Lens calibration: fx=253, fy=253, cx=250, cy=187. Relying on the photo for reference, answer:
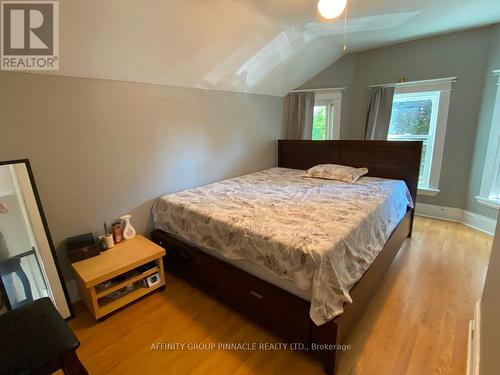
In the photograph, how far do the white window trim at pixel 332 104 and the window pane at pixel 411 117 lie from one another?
0.76 meters

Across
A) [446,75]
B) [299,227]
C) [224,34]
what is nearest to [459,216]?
[446,75]

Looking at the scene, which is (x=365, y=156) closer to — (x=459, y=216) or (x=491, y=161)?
(x=491, y=161)

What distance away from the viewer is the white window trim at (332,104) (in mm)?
4004

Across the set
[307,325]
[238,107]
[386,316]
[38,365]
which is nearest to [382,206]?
[386,316]

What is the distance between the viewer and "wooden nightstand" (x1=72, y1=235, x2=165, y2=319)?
5.68 ft

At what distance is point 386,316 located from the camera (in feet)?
5.95

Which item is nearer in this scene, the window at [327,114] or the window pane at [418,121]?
the window pane at [418,121]

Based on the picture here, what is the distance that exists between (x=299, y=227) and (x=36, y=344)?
1365 mm

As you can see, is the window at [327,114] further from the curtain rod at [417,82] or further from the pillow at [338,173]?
the pillow at [338,173]

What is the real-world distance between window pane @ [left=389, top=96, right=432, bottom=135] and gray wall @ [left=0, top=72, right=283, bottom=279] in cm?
247

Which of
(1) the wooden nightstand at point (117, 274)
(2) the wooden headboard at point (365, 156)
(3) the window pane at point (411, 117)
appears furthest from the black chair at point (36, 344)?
(3) the window pane at point (411, 117)

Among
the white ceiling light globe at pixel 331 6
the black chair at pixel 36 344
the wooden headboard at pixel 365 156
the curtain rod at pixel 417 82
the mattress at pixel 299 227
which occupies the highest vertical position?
the curtain rod at pixel 417 82

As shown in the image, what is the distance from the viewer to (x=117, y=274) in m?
1.78

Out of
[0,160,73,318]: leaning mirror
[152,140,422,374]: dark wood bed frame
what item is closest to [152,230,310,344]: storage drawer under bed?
[152,140,422,374]: dark wood bed frame
